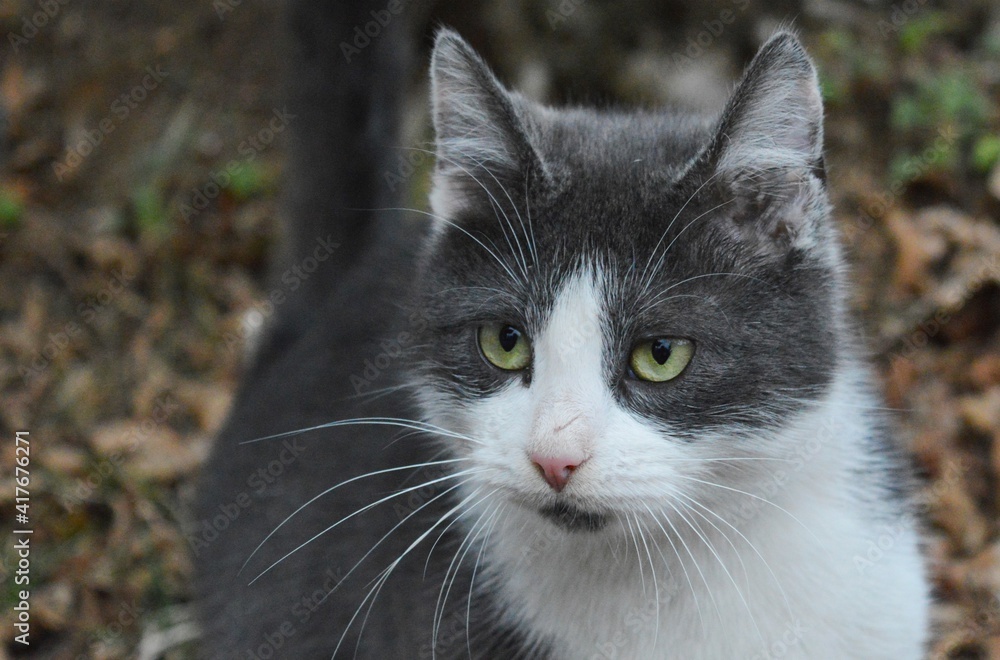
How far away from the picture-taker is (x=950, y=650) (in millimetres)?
2957

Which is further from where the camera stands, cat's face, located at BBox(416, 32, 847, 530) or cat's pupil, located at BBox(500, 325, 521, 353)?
cat's pupil, located at BBox(500, 325, 521, 353)

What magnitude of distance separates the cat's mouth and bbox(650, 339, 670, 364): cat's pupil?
328mm

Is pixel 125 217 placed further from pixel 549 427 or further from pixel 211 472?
Result: pixel 549 427

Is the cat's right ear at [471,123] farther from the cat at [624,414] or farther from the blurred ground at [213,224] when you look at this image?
the blurred ground at [213,224]

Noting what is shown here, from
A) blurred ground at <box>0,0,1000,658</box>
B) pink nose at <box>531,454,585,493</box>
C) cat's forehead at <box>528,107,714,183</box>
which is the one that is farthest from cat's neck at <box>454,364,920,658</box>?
blurred ground at <box>0,0,1000,658</box>

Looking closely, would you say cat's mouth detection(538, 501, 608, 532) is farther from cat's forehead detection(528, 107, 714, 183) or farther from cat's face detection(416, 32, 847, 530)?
cat's forehead detection(528, 107, 714, 183)

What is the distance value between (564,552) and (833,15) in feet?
11.9

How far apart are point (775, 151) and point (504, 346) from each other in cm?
69

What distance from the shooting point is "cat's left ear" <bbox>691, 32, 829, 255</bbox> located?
192 cm

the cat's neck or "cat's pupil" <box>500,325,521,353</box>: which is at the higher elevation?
"cat's pupil" <box>500,325,521,353</box>

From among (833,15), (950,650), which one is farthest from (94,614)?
(833,15)

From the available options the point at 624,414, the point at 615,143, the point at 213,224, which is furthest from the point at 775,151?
the point at 213,224

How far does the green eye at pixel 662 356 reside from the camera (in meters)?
1.94

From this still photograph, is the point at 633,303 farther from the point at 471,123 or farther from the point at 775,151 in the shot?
the point at 471,123
